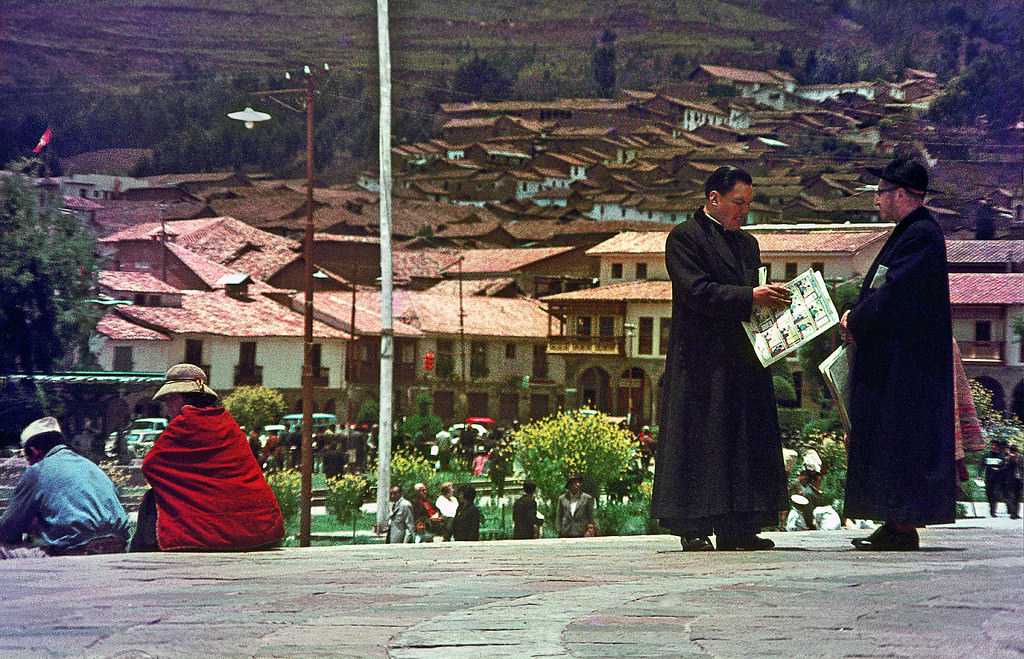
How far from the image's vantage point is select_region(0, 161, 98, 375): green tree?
543cm

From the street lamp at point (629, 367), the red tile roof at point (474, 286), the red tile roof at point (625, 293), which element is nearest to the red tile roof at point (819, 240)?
the red tile roof at point (625, 293)

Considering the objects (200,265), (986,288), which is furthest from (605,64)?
(200,265)

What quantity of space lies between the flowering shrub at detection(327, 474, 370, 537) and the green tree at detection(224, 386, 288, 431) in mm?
583

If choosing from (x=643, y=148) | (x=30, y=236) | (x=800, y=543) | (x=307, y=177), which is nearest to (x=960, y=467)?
(x=800, y=543)

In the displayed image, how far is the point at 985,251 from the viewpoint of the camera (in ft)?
19.8

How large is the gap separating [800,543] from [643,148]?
264 centimetres

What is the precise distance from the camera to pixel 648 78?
22.1ft

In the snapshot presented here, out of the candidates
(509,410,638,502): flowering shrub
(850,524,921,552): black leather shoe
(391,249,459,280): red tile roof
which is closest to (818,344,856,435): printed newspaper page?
(850,524,921,552): black leather shoe

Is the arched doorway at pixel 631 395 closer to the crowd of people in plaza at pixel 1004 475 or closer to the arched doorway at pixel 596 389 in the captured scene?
the arched doorway at pixel 596 389

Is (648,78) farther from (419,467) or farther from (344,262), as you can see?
(419,467)

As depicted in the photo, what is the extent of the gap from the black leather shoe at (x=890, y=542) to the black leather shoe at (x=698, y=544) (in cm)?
63

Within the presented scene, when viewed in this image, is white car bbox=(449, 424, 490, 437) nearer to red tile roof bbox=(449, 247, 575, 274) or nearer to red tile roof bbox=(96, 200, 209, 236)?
red tile roof bbox=(449, 247, 575, 274)

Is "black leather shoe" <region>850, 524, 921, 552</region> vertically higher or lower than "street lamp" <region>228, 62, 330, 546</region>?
lower

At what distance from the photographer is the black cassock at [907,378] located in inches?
197
